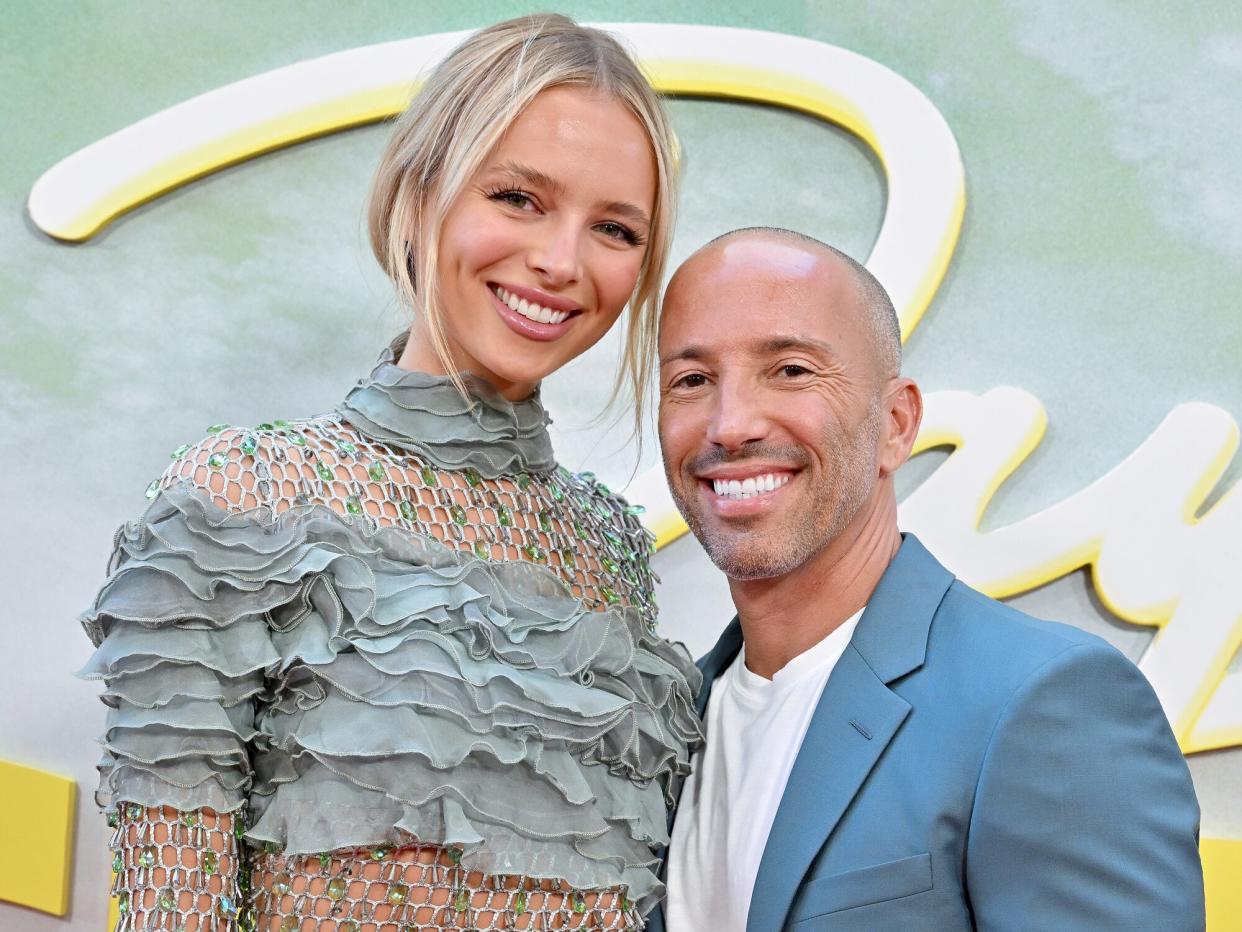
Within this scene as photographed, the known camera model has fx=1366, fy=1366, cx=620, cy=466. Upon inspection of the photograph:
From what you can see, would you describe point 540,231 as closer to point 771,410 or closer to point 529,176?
point 529,176

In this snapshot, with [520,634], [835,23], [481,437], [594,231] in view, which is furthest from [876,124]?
[520,634]

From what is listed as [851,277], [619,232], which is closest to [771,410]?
[851,277]

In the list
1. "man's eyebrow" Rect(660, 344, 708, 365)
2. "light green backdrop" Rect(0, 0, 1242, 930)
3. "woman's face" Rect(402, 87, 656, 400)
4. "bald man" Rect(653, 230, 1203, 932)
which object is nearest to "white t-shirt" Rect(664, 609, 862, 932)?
"bald man" Rect(653, 230, 1203, 932)

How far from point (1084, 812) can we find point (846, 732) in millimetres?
323

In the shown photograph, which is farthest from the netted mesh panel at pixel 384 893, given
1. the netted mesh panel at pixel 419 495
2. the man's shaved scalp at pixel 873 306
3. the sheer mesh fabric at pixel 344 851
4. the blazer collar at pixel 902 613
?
the man's shaved scalp at pixel 873 306

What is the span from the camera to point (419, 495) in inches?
76.1

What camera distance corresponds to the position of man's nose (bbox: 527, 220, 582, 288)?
1.96 m

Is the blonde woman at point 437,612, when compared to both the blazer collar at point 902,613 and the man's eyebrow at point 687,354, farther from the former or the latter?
the blazer collar at point 902,613

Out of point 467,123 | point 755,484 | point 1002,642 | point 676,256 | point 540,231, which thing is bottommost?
point 1002,642

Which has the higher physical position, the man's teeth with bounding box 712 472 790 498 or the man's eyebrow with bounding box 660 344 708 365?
the man's eyebrow with bounding box 660 344 708 365

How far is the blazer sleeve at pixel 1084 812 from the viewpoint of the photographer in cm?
156

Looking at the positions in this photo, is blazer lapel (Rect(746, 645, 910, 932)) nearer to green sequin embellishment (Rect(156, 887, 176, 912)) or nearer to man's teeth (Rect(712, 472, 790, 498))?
man's teeth (Rect(712, 472, 790, 498))

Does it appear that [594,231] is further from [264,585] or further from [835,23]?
[835,23]

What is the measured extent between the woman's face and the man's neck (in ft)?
1.54
